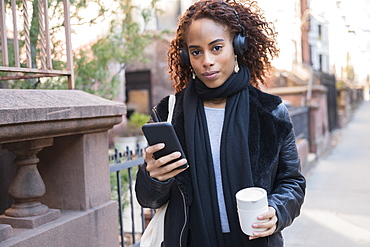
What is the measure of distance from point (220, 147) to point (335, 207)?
5.04m

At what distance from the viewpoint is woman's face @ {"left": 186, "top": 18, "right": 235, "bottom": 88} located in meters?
1.93

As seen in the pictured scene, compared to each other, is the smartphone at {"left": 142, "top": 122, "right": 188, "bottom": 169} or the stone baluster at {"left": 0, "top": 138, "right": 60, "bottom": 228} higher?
the smartphone at {"left": 142, "top": 122, "right": 188, "bottom": 169}

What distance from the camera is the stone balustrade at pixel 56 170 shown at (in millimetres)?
1939

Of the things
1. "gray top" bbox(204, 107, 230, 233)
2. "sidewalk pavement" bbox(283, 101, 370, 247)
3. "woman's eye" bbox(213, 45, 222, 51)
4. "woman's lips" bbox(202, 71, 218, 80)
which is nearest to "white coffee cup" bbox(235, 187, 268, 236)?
"gray top" bbox(204, 107, 230, 233)

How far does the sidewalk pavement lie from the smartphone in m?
3.53

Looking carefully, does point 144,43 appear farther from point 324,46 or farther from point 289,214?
point 324,46

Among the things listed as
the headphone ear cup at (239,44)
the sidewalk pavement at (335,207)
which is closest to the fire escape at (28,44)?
the headphone ear cup at (239,44)

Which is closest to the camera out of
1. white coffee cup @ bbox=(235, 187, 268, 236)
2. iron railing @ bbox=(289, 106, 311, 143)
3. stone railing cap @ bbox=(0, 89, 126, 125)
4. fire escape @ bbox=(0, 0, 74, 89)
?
white coffee cup @ bbox=(235, 187, 268, 236)

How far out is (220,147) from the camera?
6.27ft

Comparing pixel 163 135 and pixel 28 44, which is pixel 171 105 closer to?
pixel 163 135

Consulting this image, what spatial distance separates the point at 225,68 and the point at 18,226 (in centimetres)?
130

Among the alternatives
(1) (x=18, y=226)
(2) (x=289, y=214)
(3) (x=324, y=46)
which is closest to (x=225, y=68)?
(2) (x=289, y=214)

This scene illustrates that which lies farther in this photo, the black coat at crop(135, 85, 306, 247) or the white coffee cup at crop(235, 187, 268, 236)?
the black coat at crop(135, 85, 306, 247)

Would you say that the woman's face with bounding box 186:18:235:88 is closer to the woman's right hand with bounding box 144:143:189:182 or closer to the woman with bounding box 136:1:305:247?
the woman with bounding box 136:1:305:247
